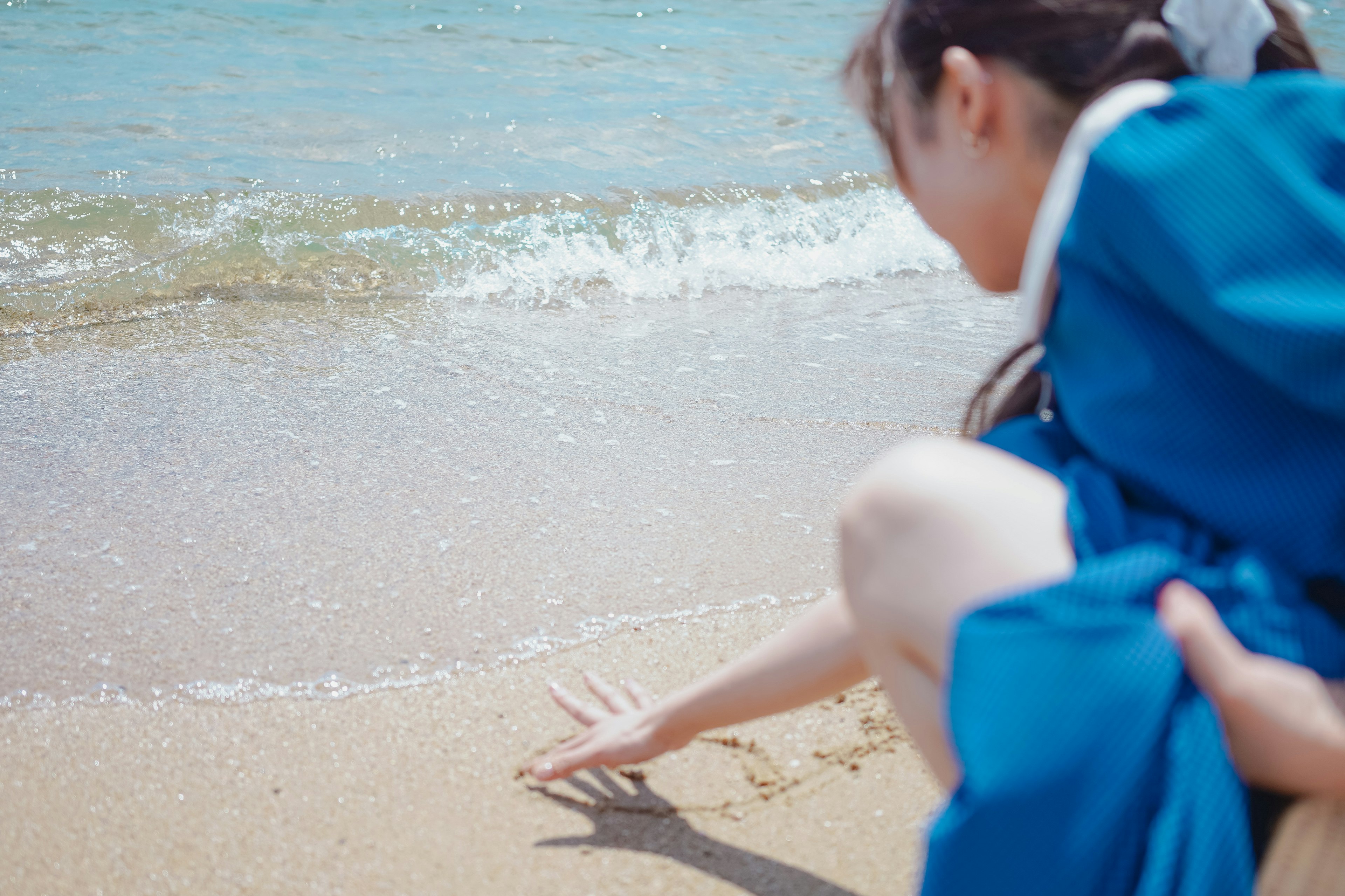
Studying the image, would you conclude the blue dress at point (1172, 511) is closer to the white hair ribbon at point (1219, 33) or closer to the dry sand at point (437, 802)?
the white hair ribbon at point (1219, 33)

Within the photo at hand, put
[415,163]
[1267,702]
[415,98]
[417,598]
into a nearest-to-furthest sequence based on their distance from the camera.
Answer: [1267,702]
[417,598]
[415,163]
[415,98]

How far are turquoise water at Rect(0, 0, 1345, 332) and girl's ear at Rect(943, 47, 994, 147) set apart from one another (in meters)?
1.75

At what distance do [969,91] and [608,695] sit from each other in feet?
3.12

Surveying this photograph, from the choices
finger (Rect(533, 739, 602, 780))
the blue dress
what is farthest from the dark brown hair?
finger (Rect(533, 739, 602, 780))

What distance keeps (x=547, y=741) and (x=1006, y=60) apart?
3.59 feet

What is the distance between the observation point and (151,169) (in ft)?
16.9

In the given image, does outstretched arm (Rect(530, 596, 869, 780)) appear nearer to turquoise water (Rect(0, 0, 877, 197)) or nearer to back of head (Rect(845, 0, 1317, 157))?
back of head (Rect(845, 0, 1317, 157))

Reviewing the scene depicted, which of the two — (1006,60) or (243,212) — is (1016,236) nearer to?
(1006,60)

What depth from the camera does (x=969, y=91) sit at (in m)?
1.14

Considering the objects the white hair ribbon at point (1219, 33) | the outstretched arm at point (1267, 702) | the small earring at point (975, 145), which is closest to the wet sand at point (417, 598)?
the outstretched arm at point (1267, 702)

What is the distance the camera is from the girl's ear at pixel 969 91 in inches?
44.4

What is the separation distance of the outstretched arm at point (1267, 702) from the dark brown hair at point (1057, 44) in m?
0.40

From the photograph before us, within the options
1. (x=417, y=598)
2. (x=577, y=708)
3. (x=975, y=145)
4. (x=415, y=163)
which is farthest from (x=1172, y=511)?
(x=415, y=163)

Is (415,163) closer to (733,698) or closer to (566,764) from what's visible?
(566,764)
